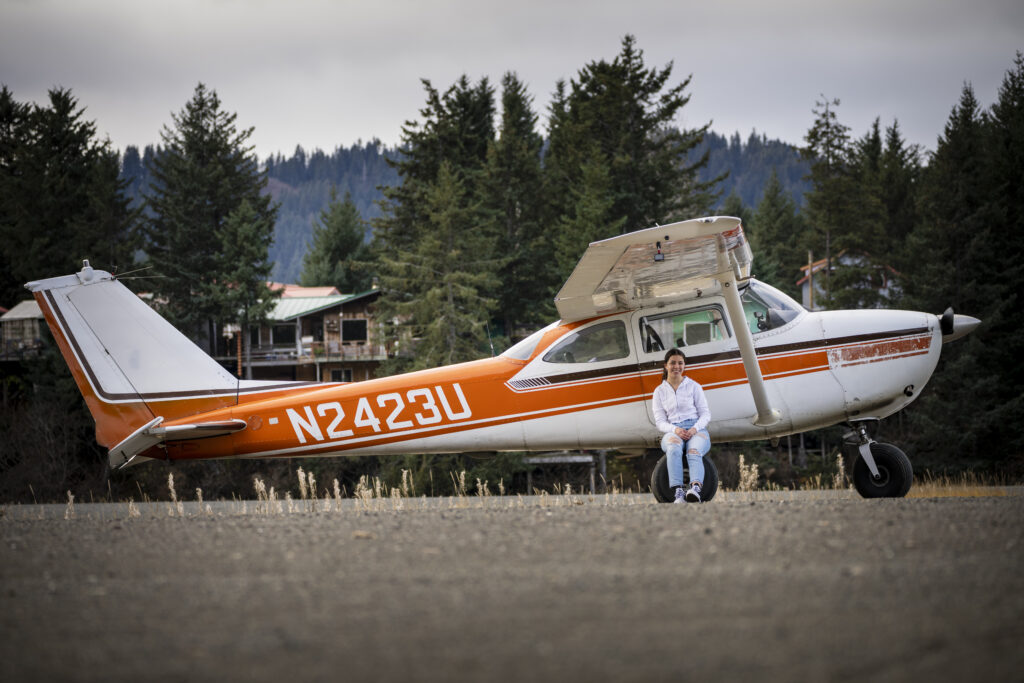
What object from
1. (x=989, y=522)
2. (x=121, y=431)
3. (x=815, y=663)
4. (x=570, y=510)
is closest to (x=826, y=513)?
(x=989, y=522)

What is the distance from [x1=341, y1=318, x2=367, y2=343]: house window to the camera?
58.2m

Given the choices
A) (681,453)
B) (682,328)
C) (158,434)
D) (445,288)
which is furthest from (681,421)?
(445,288)

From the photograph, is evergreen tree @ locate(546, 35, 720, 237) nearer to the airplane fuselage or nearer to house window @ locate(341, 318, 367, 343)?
house window @ locate(341, 318, 367, 343)

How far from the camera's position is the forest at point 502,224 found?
125 feet

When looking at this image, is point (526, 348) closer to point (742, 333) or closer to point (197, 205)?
point (742, 333)

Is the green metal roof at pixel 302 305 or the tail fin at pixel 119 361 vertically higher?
the green metal roof at pixel 302 305

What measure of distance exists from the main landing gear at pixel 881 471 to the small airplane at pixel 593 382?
1 centimetres

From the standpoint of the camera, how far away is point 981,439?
3606 centimetres

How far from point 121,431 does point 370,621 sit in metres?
7.60

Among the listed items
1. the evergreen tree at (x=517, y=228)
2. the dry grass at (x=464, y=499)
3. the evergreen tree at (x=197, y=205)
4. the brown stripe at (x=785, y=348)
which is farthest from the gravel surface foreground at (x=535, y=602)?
the evergreen tree at (x=197, y=205)

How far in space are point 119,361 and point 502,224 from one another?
38420 mm

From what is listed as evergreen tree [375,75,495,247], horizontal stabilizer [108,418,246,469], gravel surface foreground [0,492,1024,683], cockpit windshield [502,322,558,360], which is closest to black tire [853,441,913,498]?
gravel surface foreground [0,492,1024,683]

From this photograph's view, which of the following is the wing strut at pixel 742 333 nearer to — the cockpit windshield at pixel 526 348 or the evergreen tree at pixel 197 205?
the cockpit windshield at pixel 526 348

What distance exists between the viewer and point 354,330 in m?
58.5
